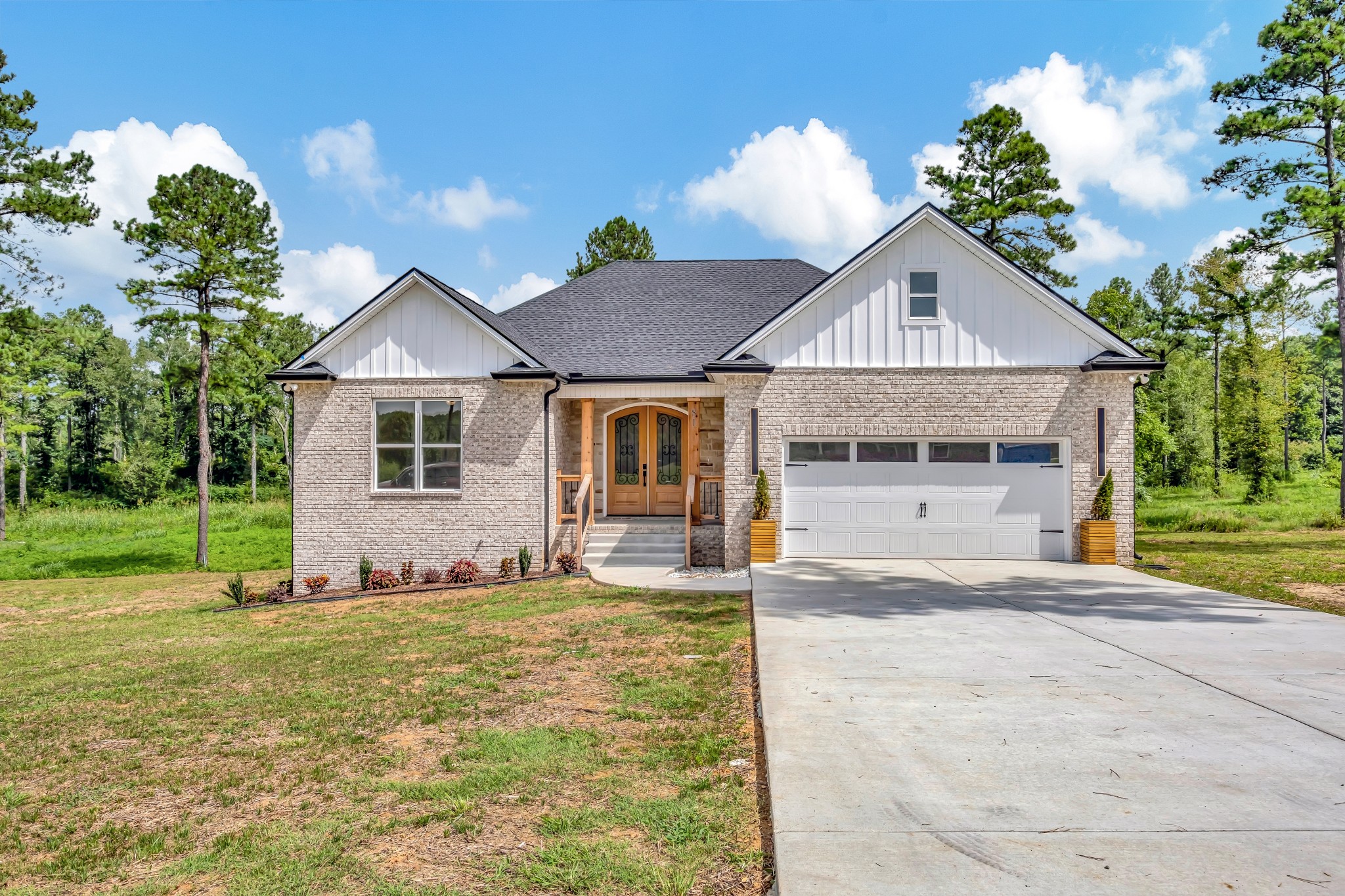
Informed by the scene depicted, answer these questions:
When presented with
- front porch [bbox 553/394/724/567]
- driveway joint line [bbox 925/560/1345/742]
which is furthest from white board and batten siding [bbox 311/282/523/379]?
driveway joint line [bbox 925/560/1345/742]

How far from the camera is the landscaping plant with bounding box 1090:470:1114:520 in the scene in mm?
12382

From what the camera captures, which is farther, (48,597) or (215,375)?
(215,375)

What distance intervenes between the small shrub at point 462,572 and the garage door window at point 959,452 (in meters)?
8.67

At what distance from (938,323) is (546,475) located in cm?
778

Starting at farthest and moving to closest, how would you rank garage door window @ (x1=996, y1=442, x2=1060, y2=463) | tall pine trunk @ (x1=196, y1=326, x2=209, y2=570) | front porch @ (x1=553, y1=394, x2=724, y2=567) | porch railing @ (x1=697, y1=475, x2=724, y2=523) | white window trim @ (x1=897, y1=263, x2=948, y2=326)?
tall pine trunk @ (x1=196, y1=326, x2=209, y2=570), porch railing @ (x1=697, y1=475, x2=724, y2=523), front porch @ (x1=553, y1=394, x2=724, y2=567), garage door window @ (x1=996, y1=442, x2=1060, y2=463), white window trim @ (x1=897, y1=263, x2=948, y2=326)

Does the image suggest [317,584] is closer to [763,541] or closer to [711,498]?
[711,498]

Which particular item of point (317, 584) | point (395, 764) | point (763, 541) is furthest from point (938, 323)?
point (317, 584)

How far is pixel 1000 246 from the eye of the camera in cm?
2489

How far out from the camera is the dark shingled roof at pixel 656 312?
587 inches

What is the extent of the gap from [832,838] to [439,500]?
461 inches

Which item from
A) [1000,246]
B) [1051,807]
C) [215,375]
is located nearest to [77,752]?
[1051,807]

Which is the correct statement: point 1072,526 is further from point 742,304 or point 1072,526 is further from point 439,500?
point 439,500

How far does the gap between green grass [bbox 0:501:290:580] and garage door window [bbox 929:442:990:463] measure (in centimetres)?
1850

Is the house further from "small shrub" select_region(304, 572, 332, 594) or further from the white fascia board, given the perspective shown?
"small shrub" select_region(304, 572, 332, 594)
